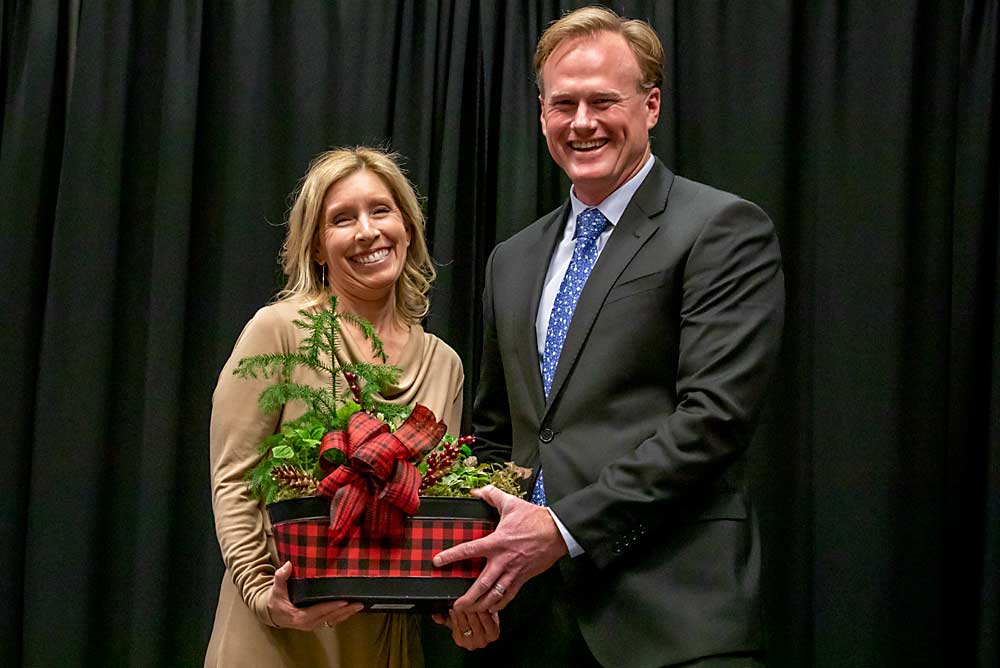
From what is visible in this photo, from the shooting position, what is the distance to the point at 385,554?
1926 mm

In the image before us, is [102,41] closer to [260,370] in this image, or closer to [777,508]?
[260,370]

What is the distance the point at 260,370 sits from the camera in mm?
2336

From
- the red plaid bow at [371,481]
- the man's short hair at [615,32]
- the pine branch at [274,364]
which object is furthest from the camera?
the man's short hair at [615,32]

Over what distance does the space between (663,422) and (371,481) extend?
545 millimetres

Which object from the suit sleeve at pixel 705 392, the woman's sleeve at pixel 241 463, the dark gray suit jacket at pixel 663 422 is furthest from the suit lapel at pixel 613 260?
the woman's sleeve at pixel 241 463

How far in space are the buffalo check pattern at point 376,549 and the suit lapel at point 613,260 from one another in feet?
1.22

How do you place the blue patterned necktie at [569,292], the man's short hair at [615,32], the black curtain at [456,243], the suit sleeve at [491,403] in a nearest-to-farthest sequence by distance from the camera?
the blue patterned necktie at [569,292], the man's short hair at [615,32], the suit sleeve at [491,403], the black curtain at [456,243]

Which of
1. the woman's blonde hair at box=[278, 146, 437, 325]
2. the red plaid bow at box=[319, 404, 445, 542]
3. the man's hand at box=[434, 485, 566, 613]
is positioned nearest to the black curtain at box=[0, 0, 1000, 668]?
the woman's blonde hair at box=[278, 146, 437, 325]

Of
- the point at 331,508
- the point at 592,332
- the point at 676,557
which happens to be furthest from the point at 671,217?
the point at 331,508

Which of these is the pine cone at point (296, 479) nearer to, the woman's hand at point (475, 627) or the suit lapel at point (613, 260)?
the woman's hand at point (475, 627)

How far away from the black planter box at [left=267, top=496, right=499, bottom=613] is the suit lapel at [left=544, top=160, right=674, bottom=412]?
35 cm

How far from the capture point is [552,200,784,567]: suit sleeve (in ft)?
6.59

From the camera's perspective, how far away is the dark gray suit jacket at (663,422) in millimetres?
2018

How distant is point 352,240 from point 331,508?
2.74ft
